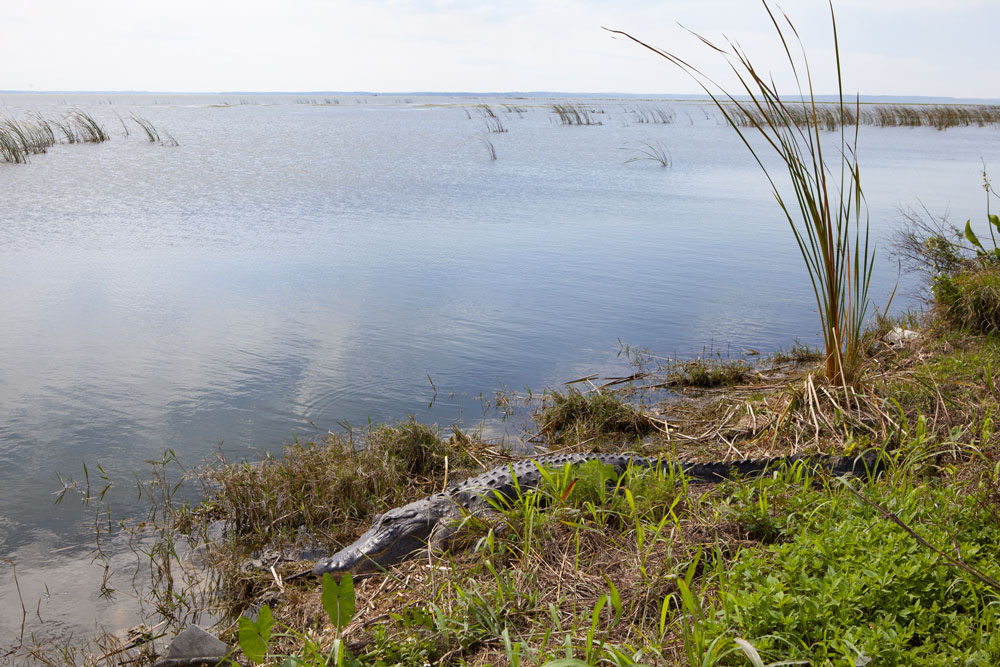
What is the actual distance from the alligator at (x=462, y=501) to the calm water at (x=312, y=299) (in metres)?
0.98

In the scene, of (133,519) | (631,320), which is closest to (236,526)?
(133,519)

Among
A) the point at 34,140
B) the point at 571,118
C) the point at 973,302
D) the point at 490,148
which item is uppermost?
the point at 571,118

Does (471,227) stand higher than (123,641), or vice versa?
(471,227)

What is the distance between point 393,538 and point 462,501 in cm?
38

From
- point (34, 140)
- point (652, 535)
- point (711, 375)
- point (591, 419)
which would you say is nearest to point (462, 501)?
point (652, 535)

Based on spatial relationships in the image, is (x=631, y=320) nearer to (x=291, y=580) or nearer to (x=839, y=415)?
(x=839, y=415)

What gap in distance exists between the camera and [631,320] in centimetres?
648

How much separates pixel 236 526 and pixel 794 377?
144 inches

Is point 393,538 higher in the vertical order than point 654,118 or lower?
lower

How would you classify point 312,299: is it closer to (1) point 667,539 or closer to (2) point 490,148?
(1) point 667,539

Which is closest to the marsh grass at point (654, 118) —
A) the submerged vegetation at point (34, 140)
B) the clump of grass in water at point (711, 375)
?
the submerged vegetation at point (34, 140)

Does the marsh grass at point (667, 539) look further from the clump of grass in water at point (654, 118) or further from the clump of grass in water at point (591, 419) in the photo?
the clump of grass in water at point (654, 118)

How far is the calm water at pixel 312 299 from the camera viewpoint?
14.0 feet

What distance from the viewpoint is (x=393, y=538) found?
3066 millimetres
